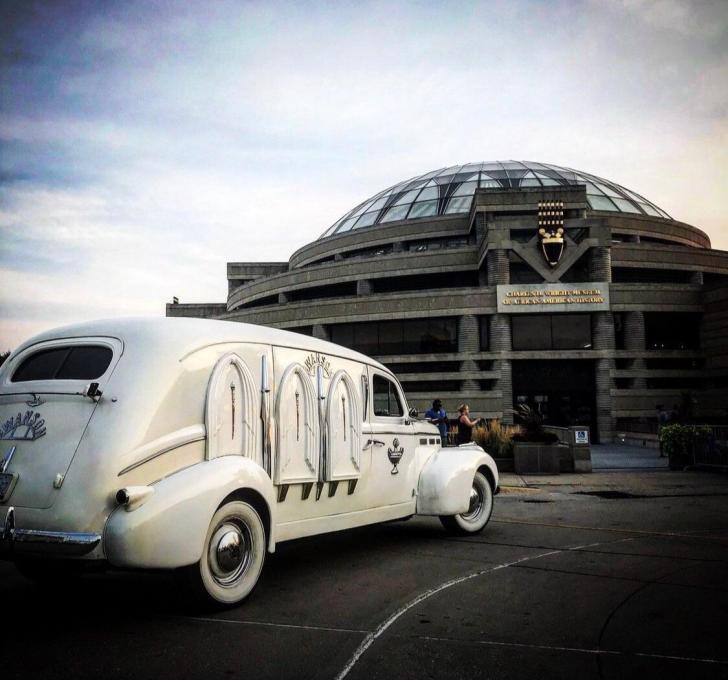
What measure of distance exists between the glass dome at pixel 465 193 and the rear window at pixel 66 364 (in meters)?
40.2

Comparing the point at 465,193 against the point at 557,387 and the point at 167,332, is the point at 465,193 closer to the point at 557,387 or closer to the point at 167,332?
the point at 557,387

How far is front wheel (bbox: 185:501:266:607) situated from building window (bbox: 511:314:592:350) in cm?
3006

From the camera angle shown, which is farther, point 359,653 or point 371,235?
point 371,235

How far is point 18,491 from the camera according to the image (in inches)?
183

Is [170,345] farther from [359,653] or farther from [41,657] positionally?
[359,653]

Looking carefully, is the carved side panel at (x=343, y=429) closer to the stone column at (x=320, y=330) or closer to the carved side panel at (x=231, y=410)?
the carved side panel at (x=231, y=410)

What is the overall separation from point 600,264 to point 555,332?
169 inches

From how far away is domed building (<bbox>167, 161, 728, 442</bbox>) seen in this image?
109 feet

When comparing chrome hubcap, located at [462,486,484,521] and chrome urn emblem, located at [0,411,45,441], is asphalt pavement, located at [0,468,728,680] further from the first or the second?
chrome urn emblem, located at [0,411,45,441]

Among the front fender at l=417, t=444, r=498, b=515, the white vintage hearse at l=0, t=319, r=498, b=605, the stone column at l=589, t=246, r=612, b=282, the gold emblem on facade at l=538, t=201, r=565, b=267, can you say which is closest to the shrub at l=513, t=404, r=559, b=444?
the front fender at l=417, t=444, r=498, b=515

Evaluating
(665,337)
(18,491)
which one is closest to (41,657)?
(18,491)

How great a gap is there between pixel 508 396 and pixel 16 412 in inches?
1178

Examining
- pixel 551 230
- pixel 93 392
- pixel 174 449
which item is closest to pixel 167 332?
pixel 93 392

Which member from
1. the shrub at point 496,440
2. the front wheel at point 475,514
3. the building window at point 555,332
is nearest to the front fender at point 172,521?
the front wheel at point 475,514
